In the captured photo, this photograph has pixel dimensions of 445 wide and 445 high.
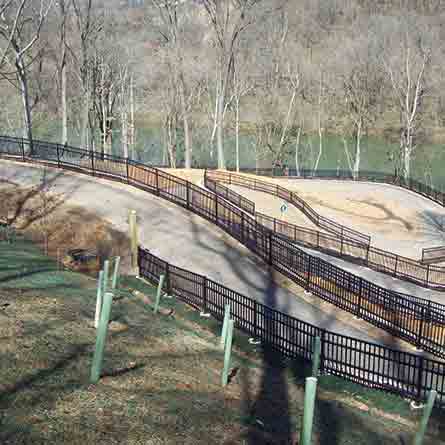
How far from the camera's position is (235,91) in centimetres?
5172

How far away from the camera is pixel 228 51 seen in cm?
3888

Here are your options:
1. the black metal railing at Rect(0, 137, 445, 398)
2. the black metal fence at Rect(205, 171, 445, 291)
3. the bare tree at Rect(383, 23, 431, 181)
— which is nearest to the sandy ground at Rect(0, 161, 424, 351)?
the black metal railing at Rect(0, 137, 445, 398)

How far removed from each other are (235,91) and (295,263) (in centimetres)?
3614

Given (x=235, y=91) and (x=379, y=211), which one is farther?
(x=235, y=91)

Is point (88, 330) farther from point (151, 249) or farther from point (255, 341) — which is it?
point (151, 249)

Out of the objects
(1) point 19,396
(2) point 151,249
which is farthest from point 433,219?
(1) point 19,396

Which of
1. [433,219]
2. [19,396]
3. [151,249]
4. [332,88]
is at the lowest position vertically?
[433,219]

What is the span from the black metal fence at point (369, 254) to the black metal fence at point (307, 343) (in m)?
9.40

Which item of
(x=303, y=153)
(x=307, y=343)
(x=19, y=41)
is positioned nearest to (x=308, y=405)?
(x=307, y=343)

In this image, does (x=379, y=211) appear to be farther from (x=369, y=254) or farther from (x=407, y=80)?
(x=407, y=80)

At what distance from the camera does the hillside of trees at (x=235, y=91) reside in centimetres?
4806

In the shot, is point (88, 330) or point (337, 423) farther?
point (88, 330)

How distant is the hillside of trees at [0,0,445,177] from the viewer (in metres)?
48.1

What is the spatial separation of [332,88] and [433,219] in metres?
36.6
